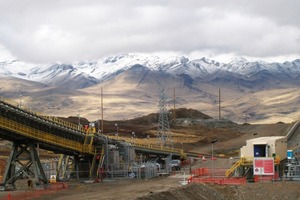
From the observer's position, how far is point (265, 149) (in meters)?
56.2

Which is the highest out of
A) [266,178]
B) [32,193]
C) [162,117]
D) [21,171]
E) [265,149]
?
[162,117]

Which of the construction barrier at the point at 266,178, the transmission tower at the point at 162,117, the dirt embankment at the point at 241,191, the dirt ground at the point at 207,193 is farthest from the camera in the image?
the transmission tower at the point at 162,117

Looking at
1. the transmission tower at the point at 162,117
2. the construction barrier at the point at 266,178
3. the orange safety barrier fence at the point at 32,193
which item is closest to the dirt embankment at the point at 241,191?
the construction barrier at the point at 266,178

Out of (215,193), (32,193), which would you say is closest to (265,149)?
(215,193)

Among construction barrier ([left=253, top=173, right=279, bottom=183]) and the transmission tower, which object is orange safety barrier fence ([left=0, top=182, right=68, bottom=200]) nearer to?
construction barrier ([left=253, top=173, right=279, bottom=183])

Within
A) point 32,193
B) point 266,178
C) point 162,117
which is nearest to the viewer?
point 32,193

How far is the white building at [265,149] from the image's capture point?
5609 centimetres

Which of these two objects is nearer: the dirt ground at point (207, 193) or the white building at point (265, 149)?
the dirt ground at point (207, 193)

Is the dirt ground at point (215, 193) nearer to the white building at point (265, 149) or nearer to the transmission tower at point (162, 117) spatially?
the white building at point (265, 149)

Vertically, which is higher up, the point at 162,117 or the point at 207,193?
the point at 162,117

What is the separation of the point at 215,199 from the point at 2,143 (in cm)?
7850

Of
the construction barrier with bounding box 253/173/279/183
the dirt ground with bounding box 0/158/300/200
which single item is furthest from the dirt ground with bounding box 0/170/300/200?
the construction barrier with bounding box 253/173/279/183

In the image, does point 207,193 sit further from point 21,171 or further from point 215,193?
point 21,171

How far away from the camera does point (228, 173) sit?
56031 mm
